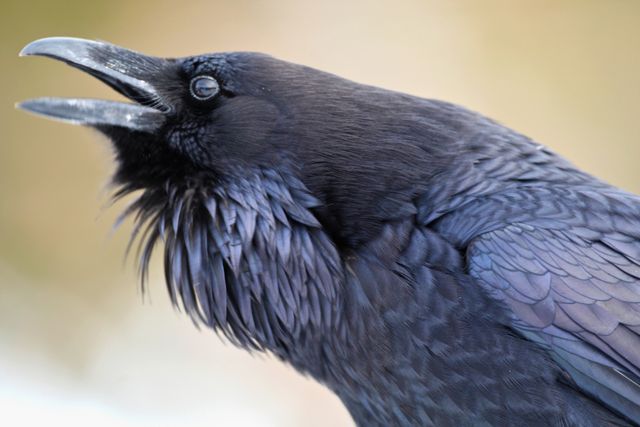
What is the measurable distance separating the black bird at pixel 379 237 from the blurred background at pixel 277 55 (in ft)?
10.8

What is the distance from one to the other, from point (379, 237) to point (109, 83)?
0.96 meters

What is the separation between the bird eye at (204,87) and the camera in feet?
9.23

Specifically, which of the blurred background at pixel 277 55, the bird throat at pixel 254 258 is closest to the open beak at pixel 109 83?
the bird throat at pixel 254 258

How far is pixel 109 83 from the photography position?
2.79 m

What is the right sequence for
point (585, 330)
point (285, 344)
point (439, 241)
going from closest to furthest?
point (585, 330) < point (439, 241) < point (285, 344)

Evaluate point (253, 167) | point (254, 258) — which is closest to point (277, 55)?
point (253, 167)

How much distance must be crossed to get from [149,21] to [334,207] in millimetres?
3949

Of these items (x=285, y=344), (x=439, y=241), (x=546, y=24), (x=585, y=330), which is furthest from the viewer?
(x=546, y=24)

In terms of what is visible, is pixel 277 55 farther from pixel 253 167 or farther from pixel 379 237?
pixel 379 237

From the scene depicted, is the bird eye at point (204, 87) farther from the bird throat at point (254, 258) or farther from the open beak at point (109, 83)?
the bird throat at point (254, 258)

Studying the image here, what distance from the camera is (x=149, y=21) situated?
20.2ft

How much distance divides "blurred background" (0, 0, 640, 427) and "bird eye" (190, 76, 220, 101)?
130 inches

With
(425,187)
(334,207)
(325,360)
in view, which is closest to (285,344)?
(325,360)

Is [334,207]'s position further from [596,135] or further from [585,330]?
[596,135]
